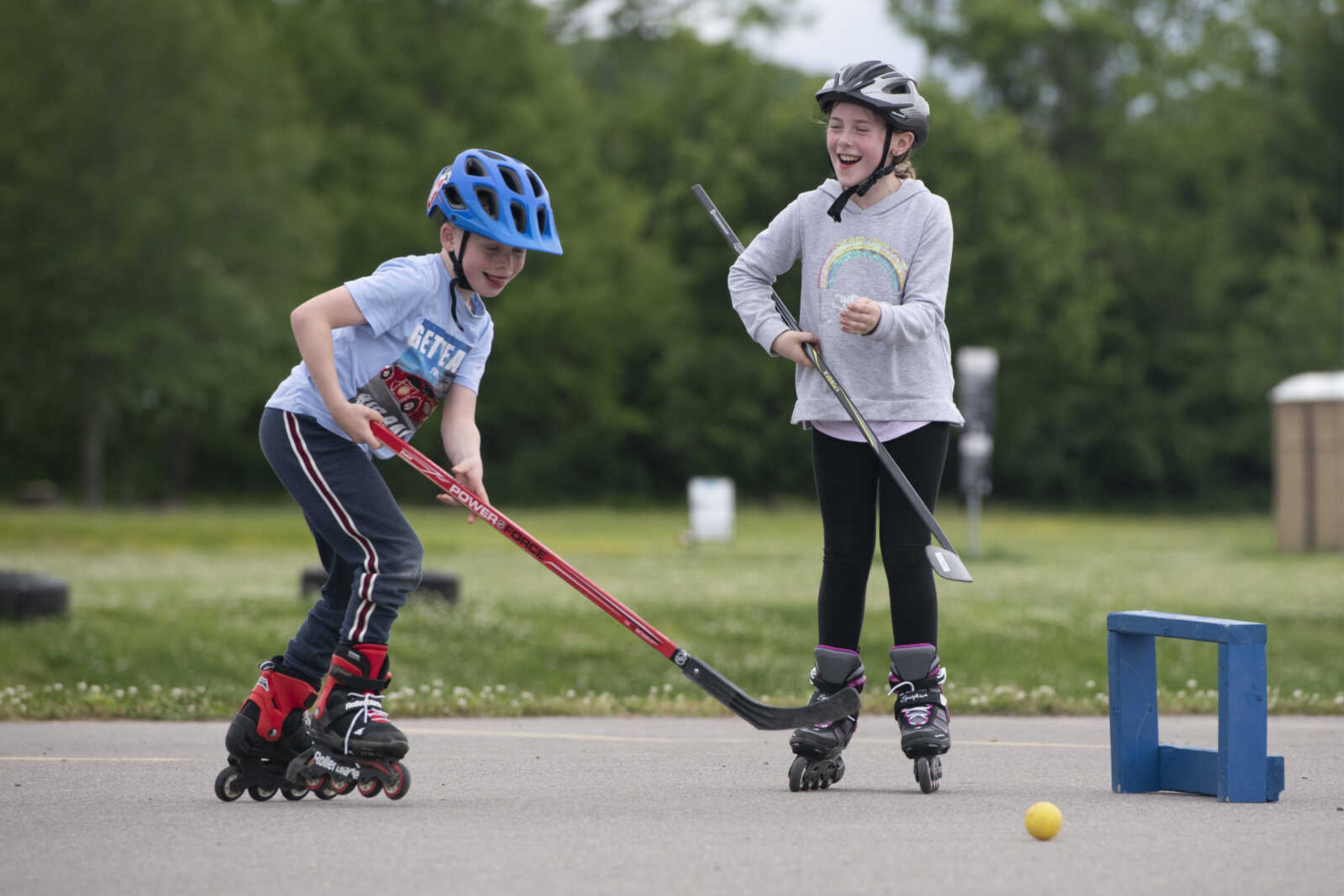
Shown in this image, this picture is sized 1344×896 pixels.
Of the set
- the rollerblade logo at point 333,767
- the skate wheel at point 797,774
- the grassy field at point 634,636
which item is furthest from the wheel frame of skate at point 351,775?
the grassy field at point 634,636

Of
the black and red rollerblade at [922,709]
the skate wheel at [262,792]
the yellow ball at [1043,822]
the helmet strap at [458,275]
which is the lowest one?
the skate wheel at [262,792]

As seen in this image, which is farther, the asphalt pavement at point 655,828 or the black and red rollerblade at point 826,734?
the black and red rollerblade at point 826,734

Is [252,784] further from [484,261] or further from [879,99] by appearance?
[879,99]

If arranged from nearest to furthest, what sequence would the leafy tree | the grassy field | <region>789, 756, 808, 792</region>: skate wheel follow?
<region>789, 756, 808, 792</region>: skate wheel < the grassy field < the leafy tree

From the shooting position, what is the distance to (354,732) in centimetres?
500

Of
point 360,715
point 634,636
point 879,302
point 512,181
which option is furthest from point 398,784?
point 634,636

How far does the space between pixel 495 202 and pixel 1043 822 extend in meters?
2.28

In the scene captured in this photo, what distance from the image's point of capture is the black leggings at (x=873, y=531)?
539 centimetres

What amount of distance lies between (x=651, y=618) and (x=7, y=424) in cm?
2977

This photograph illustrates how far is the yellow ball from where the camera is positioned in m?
4.38

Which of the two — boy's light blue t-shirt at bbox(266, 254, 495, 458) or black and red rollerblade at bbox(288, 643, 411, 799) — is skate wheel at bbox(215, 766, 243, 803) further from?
boy's light blue t-shirt at bbox(266, 254, 495, 458)

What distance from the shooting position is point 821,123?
5680 mm

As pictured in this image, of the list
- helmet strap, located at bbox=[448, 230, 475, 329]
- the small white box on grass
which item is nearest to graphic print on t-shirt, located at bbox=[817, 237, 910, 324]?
helmet strap, located at bbox=[448, 230, 475, 329]

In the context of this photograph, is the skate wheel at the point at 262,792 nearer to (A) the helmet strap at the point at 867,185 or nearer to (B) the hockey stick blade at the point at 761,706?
(B) the hockey stick blade at the point at 761,706
